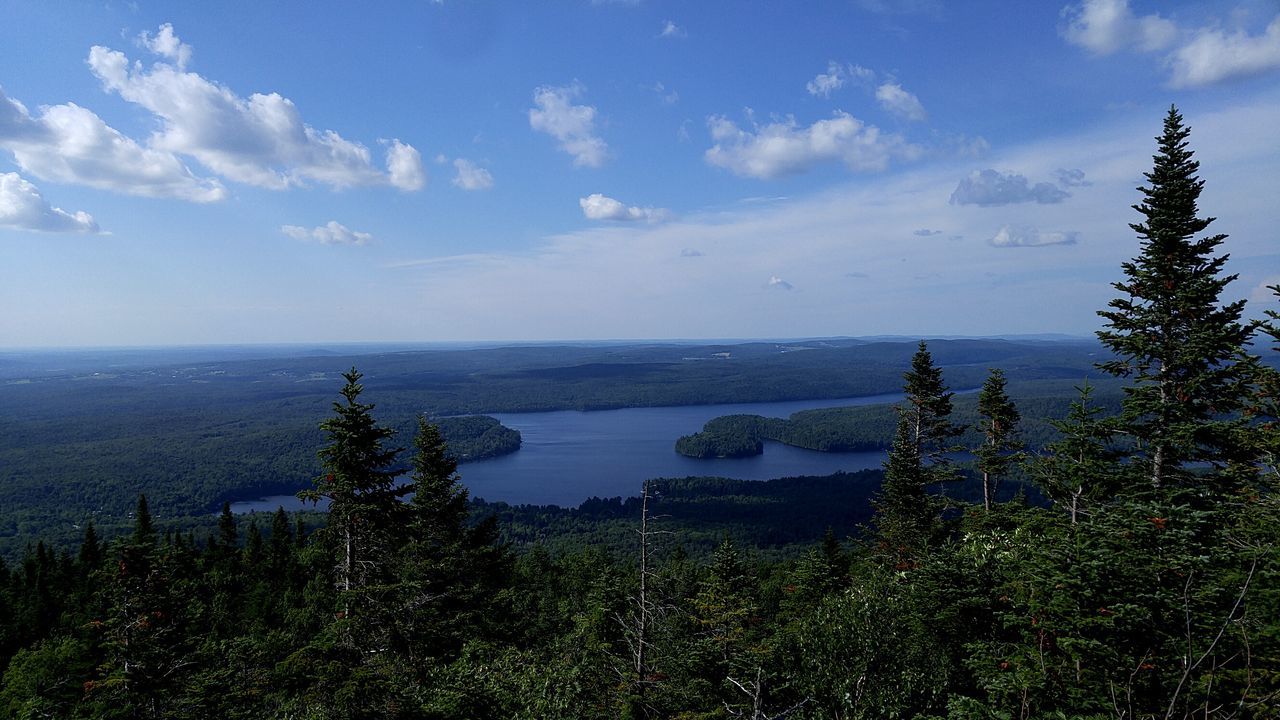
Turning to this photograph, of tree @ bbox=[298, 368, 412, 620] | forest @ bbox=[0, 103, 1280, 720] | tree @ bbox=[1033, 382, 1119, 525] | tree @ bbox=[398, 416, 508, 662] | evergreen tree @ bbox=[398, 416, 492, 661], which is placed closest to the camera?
forest @ bbox=[0, 103, 1280, 720]

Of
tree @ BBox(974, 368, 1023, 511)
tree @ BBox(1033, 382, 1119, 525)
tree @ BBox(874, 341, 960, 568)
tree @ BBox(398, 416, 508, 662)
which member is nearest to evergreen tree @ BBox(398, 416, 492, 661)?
tree @ BBox(398, 416, 508, 662)

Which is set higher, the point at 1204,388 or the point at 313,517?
the point at 1204,388

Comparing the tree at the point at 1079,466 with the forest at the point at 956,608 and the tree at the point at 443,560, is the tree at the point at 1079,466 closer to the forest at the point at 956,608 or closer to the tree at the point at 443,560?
the forest at the point at 956,608

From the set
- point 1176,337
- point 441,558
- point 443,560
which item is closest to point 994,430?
point 1176,337

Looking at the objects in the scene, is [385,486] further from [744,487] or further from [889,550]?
[744,487]

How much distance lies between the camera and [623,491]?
182 metres

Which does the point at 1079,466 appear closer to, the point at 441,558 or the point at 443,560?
the point at 443,560

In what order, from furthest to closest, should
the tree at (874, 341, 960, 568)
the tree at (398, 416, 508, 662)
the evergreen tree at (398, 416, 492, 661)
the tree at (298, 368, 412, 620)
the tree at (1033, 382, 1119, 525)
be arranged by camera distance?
the tree at (874, 341, 960, 568)
the tree at (398, 416, 508, 662)
the evergreen tree at (398, 416, 492, 661)
the tree at (298, 368, 412, 620)
the tree at (1033, 382, 1119, 525)

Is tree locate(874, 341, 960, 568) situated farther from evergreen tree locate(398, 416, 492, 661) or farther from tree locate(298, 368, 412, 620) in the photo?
tree locate(298, 368, 412, 620)

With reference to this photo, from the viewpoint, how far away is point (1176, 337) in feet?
54.0

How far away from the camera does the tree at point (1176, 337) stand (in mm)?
15602

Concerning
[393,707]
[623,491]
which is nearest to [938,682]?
[393,707]

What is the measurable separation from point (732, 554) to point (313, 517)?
120018 millimetres

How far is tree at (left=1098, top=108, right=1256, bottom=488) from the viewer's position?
15.6 metres
